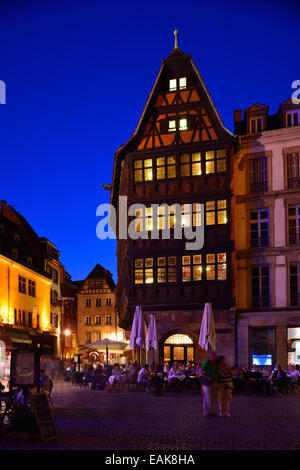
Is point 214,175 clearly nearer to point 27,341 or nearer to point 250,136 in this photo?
point 250,136

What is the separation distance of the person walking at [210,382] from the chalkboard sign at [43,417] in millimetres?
4522

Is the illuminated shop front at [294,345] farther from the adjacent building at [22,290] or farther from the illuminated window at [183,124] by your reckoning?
the adjacent building at [22,290]

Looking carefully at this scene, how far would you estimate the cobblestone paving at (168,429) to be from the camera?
10.0m

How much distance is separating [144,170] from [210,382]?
20.3 metres

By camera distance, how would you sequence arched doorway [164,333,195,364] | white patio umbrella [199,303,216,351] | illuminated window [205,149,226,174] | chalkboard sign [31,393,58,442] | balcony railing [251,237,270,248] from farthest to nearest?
balcony railing [251,237,270,248], arched doorway [164,333,195,364], illuminated window [205,149,226,174], white patio umbrella [199,303,216,351], chalkboard sign [31,393,58,442]

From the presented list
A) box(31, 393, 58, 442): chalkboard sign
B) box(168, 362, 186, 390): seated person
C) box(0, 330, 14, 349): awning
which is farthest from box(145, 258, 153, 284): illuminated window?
box(31, 393, 58, 442): chalkboard sign

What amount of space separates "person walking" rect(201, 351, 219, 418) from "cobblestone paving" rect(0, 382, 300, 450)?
0.96 feet

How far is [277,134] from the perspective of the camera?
1289 inches

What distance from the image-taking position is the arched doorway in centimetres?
3195

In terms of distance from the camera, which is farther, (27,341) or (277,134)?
(27,341)

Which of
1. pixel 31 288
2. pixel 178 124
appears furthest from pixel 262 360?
pixel 31 288

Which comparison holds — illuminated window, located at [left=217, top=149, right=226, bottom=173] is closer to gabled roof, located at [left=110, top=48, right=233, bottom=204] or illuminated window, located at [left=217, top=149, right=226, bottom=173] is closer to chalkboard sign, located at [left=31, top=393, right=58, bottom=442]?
gabled roof, located at [left=110, top=48, right=233, bottom=204]
